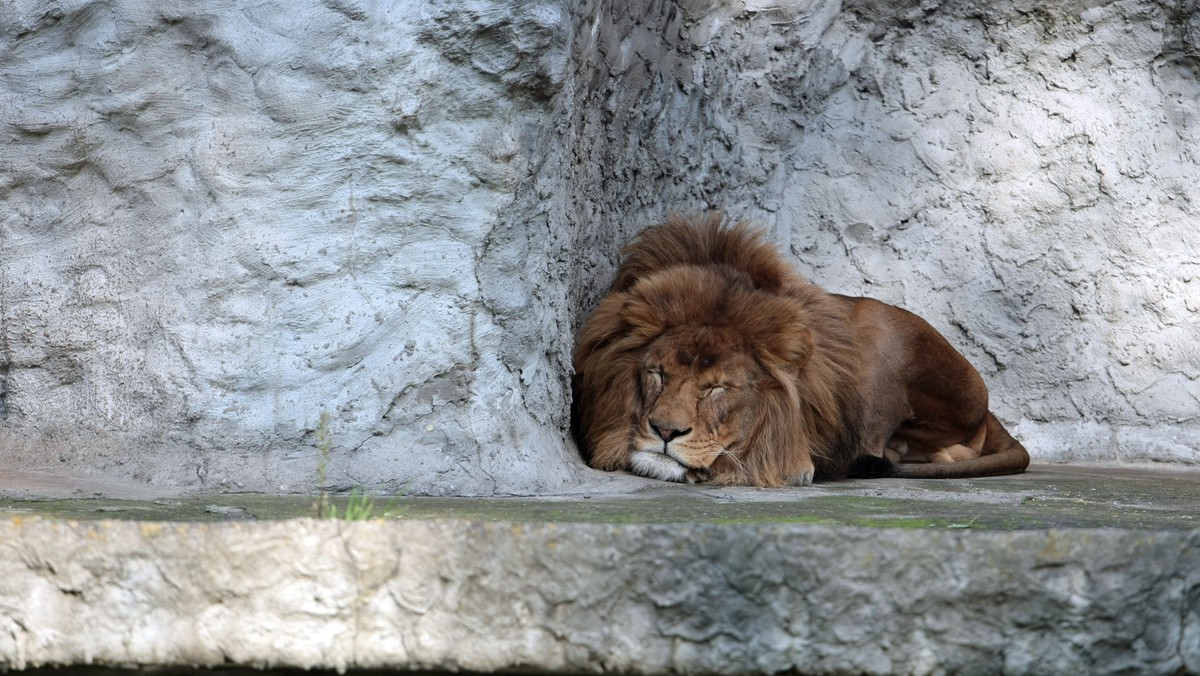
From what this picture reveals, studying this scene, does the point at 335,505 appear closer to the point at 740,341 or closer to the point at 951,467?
the point at 740,341

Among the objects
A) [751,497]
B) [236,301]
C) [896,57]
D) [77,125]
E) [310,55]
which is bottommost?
[751,497]

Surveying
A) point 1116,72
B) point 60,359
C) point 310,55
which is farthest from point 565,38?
point 1116,72

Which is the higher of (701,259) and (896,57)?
(896,57)

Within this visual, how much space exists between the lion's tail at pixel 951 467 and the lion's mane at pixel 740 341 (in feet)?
0.31

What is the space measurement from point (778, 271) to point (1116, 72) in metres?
2.32

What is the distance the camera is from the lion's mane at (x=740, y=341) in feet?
15.4

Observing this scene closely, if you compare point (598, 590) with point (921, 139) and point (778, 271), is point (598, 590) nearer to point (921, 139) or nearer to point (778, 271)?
point (778, 271)

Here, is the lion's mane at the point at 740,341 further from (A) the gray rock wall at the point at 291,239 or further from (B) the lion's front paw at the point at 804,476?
(A) the gray rock wall at the point at 291,239

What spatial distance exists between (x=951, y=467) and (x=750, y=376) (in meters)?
1.03

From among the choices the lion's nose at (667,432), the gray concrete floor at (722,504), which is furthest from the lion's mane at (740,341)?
the gray concrete floor at (722,504)

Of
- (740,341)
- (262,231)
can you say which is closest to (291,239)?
(262,231)

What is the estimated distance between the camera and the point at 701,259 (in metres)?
5.09

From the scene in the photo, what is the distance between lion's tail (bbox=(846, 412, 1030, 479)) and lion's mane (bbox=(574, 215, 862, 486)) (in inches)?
3.8

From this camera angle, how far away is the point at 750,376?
15.4 feet
